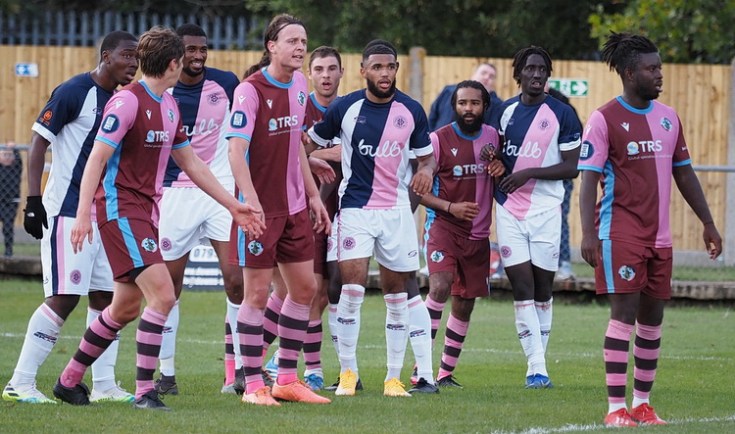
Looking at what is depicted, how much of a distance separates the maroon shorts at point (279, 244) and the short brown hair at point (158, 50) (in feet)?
3.95

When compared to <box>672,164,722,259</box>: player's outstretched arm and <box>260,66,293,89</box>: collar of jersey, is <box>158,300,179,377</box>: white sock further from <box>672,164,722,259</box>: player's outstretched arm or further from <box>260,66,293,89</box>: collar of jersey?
<box>672,164,722,259</box>: player's outstretched arm

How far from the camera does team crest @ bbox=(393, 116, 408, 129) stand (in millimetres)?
9672

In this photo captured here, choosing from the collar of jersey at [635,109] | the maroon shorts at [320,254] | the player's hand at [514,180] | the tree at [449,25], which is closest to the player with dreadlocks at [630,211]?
the collar of jersey at [635,109]

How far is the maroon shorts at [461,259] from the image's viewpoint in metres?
10.7

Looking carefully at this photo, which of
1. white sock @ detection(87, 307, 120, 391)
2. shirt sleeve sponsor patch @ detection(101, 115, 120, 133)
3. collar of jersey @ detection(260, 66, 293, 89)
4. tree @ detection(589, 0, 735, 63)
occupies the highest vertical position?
tree @ detection(589, 0, 735, 63)

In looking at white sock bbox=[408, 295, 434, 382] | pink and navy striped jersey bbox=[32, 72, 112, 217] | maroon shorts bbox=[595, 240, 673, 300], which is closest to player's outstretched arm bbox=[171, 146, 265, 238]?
pink and navy striped jersey bbox=[32, 72, 112, 217]

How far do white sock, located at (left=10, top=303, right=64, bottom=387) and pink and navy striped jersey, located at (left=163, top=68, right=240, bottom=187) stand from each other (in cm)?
163

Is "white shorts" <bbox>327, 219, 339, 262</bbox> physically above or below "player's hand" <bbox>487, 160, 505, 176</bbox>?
below

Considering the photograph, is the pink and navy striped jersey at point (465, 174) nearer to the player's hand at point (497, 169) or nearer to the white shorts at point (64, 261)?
the player's hand at point (497, 169)

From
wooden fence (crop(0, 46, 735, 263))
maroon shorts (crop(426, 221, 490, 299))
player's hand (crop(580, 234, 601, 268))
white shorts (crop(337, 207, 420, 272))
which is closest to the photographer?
player's hand (crop(580, 234, 601, 268))

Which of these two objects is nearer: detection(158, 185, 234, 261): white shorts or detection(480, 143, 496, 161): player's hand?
detection(158, 185, 234, 261): white shorts

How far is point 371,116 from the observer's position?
9.66 metres

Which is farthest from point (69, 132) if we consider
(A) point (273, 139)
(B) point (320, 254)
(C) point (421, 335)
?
(C) point (421, 335)

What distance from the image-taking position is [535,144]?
10.7 metres
